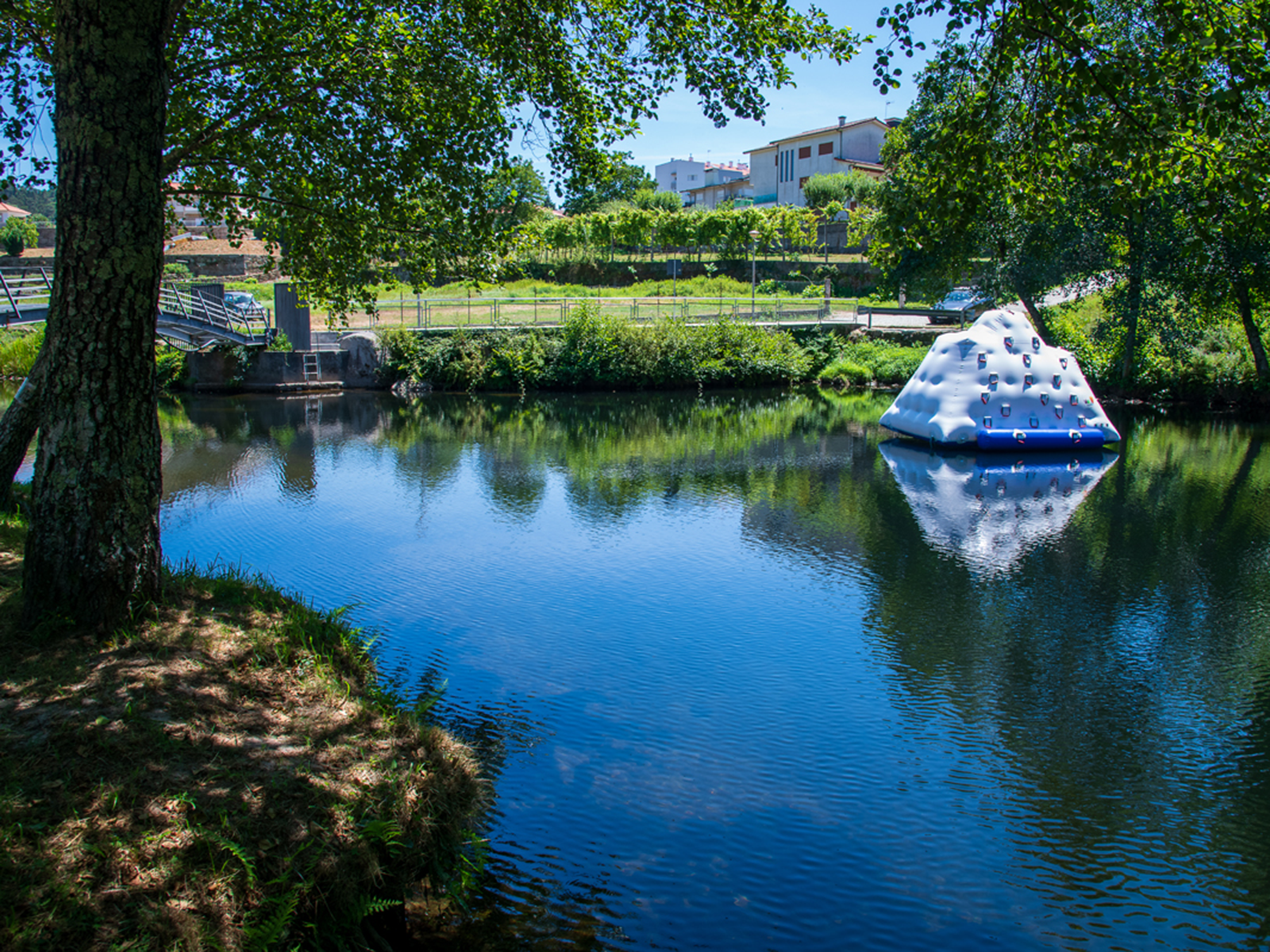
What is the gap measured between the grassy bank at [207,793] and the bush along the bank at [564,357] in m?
25.4

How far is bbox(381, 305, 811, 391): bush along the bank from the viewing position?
32.0 metres

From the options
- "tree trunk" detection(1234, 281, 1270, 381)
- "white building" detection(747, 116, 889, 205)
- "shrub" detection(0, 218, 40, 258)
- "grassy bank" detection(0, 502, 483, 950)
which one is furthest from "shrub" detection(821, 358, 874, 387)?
"shrub" detection(0, 218, 40, 258)

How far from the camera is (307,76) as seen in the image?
34.5 feet

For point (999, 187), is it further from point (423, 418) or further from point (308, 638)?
point (423, 418)

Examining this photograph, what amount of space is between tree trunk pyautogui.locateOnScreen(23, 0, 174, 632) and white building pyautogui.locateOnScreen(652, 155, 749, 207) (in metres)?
104

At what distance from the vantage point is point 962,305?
142 feet

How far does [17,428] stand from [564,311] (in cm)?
2551

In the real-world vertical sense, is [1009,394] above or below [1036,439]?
above

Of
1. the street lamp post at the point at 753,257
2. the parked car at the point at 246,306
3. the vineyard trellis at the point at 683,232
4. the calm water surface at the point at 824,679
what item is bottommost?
the calm water surface at the point at 824,679

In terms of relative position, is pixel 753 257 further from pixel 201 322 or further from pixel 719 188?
pixel 719 188

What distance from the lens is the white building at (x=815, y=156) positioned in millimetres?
75125

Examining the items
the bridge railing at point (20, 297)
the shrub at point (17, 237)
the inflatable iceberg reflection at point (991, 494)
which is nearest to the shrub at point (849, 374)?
the inflatable iceberg reflection at point (991, 494)

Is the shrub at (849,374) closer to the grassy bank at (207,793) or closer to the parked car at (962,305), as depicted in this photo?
the parked car at (962,305)

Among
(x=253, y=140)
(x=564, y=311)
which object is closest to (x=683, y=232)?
(x=564, y=311)
